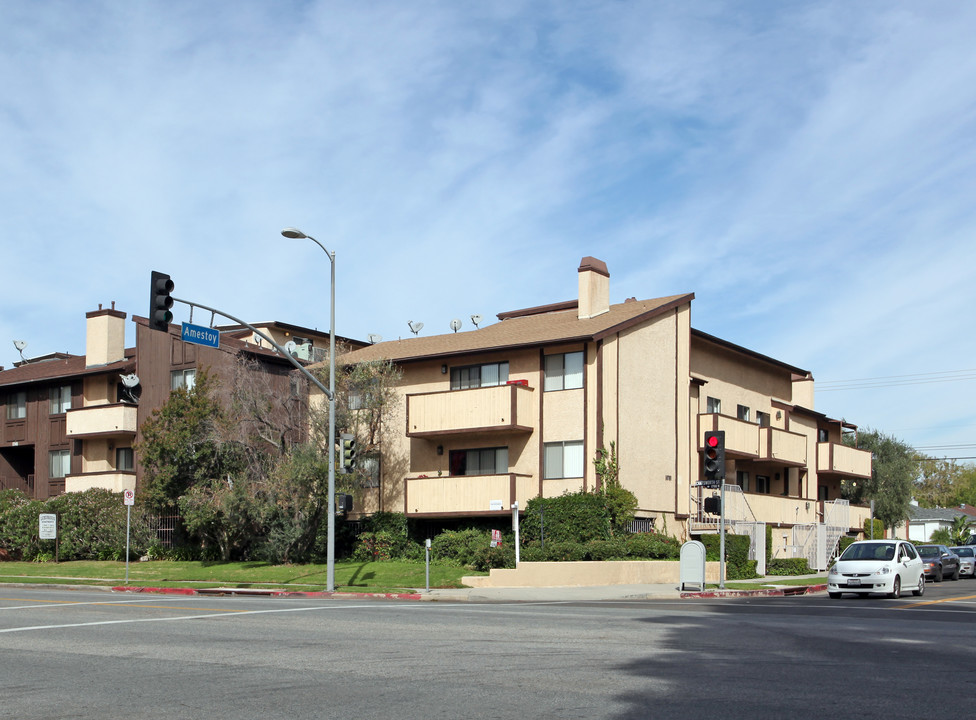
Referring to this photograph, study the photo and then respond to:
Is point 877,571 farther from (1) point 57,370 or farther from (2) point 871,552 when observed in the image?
(1) point 57,370

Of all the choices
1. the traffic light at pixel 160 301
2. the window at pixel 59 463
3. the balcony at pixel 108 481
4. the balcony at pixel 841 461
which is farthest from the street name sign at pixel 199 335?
the balcony at pixel 841 461

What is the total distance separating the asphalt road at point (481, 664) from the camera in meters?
8.79

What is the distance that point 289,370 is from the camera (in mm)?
42219

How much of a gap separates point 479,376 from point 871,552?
597 inches

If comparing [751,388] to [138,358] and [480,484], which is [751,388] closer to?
[480,484]

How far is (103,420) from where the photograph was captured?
4541 centimetres

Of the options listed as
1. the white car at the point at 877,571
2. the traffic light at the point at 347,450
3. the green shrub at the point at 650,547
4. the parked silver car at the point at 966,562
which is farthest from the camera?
the parked silver car at the point at 966,562

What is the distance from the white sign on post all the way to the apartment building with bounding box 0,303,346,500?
194 inches

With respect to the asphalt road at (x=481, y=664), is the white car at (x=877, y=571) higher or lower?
lower

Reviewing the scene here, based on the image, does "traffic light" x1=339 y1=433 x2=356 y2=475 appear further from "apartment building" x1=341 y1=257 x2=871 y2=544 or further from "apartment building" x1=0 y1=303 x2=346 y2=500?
"apartment building" x1=0 y1=303 x2=346 y2=500

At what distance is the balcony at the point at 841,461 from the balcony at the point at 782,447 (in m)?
3.31

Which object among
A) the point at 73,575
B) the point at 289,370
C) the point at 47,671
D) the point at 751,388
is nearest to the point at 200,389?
the point at 289,370

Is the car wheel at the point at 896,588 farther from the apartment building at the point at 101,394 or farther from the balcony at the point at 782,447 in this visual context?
the apartment building at the point at 101,394

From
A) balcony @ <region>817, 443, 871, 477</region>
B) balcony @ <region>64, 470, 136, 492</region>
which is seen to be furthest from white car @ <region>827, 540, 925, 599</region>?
balcony @ <region>64, 470, 136, 492</region>
